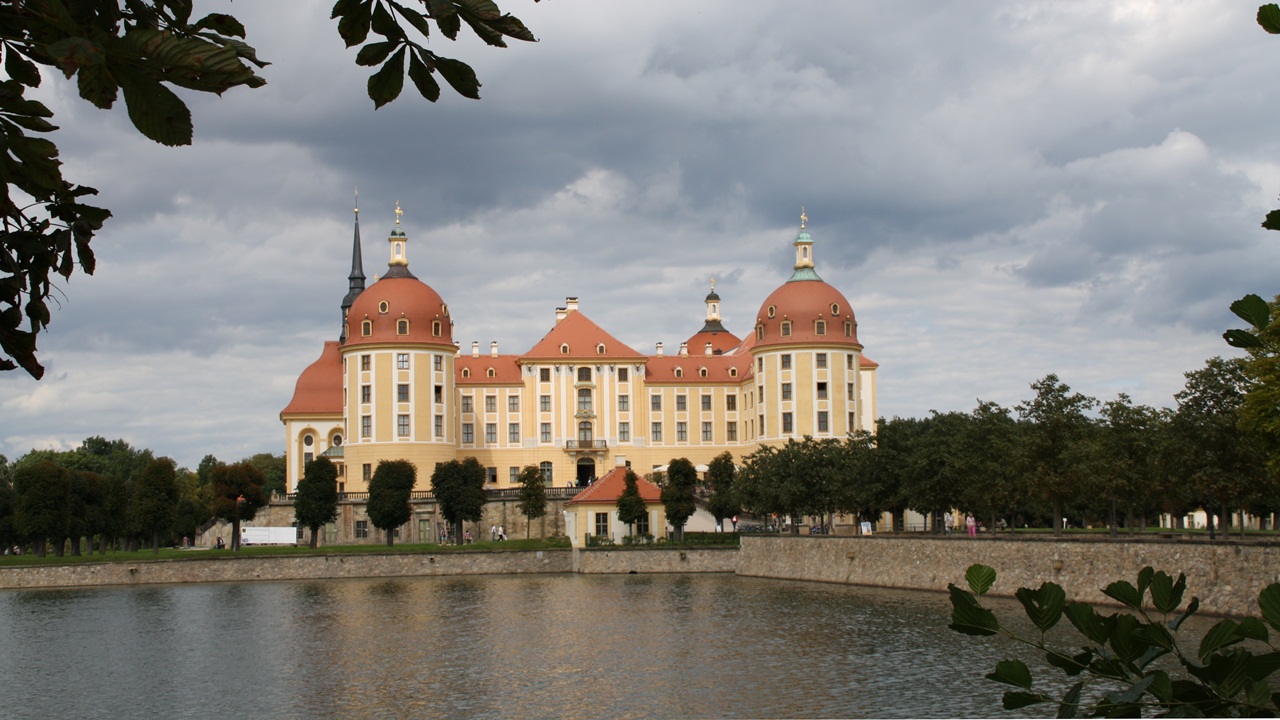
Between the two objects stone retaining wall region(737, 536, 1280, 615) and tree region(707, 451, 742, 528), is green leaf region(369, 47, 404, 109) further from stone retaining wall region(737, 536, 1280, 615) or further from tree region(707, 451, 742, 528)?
tree region(707, 451, 742, 528)

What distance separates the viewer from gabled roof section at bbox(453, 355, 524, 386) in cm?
8144

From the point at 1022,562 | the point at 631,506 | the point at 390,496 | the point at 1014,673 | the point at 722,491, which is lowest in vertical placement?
the point at 1022,562

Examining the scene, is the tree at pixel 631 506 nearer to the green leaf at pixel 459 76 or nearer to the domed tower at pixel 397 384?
the domed tower at pixel 397 384

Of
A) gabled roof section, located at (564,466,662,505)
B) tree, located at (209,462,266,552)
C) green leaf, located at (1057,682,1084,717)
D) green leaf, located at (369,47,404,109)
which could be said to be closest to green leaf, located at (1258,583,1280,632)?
green leaf, located at (1057,682,1084,717)

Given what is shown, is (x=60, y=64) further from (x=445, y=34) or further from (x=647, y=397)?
(x=647, y=397)

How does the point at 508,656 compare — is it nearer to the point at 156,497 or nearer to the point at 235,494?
the point at 156,497

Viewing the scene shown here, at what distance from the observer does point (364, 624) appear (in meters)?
37.9

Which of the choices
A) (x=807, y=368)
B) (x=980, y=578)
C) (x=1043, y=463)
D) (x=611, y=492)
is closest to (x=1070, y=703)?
(x=980, y=578)

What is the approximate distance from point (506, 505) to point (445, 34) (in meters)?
70.7

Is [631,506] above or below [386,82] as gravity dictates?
below

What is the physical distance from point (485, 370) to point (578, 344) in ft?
20.1

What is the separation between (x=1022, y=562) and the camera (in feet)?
121

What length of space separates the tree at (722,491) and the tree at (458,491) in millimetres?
12256

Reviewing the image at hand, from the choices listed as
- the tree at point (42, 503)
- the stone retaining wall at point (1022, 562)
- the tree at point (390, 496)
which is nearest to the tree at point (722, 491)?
the stone retaining wall at point (1022, 562)
